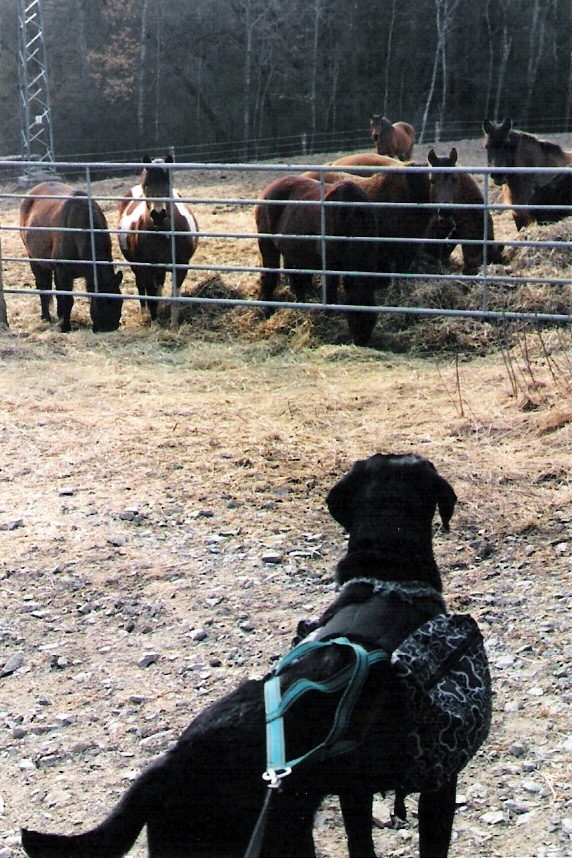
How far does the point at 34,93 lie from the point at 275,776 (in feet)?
67.1

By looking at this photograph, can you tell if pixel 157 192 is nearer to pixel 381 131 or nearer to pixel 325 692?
pixel 325 692

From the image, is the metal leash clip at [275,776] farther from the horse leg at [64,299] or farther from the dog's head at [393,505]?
the horse leg at [64,299]

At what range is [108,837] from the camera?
6.77 feet

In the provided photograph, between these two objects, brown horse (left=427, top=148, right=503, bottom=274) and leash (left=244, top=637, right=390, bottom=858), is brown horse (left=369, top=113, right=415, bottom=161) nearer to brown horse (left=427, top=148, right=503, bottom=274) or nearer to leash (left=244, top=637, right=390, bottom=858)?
brown horse (left=427, top=148, right=503, bottom=274)

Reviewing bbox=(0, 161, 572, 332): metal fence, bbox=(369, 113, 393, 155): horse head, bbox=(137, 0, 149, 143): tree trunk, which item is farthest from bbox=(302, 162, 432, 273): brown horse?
bbox=(137, 0, 149, 143): tree trunk

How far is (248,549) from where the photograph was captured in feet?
14.8

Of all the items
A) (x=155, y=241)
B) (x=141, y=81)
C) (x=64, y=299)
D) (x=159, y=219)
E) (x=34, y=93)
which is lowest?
(x=64, y=299)

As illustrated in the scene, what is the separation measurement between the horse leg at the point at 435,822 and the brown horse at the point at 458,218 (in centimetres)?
695

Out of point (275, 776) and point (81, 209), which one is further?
point (81, 209)

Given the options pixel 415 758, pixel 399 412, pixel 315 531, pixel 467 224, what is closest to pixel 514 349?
pixel 399 412

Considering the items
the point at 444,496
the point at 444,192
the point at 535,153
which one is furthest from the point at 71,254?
the point at 444,496

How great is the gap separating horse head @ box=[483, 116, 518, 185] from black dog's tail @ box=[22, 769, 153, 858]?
11267 mm

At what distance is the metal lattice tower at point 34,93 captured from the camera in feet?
61.6

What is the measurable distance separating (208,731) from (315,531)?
2.60 m
